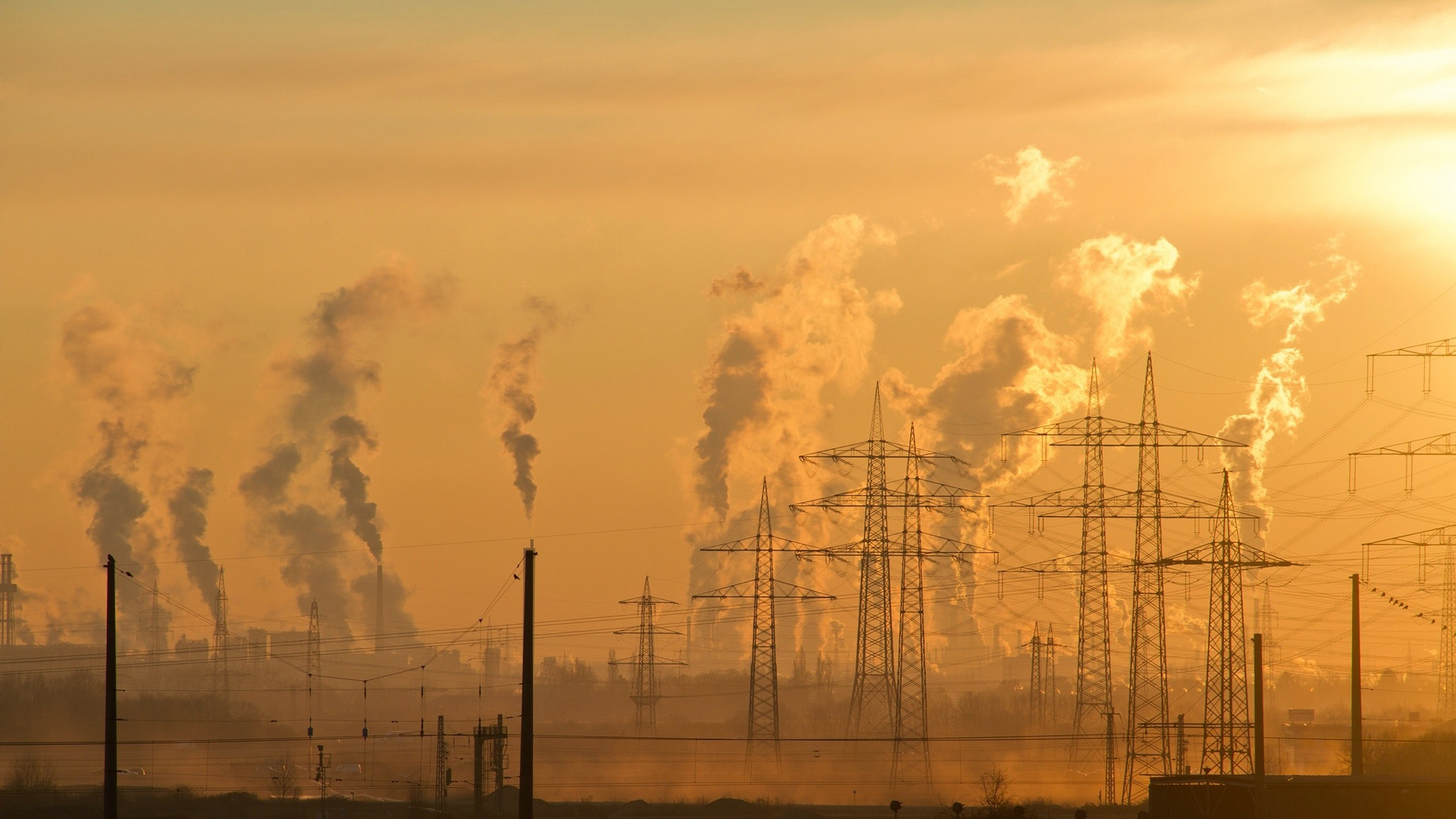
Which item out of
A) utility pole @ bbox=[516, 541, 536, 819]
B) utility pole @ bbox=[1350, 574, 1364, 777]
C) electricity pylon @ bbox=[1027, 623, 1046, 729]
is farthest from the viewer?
electricity pylon @ bbox=[1027, 623, 1046, 729]

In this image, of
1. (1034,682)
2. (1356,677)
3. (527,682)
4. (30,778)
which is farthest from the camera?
(1034,682)

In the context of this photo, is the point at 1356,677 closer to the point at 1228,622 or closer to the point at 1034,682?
the point at 1228,622

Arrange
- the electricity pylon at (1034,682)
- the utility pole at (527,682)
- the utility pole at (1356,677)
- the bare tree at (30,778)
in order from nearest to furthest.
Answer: the utility pole at (527,682) < the utility pole at (1356,677) < the bare tree at (30,778) < the electricity pylon at (1034,682)

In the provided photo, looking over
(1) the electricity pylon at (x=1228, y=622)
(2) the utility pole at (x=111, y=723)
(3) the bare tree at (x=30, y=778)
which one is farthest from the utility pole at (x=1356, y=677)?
(3) the bare tree at (x=30, y=778)

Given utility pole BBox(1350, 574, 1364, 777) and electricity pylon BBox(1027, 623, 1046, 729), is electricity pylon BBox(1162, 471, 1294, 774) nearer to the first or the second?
utility pole BBox(1350, 574, 1364, 777)

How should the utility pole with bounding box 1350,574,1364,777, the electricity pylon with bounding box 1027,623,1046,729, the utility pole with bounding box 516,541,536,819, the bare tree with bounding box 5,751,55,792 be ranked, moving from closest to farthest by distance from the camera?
the utility pole with bounding box 516,541,536,819, the utility pole with bounding box 1350,574,1364,777, the bare tree with bounding box 5,751,55,792, the electricity pylon with bounding box 1027,623,1046,729

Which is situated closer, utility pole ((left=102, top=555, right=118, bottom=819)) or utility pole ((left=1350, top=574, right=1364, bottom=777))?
utility pole ((left=102, top=555, right=118, bottom=819))

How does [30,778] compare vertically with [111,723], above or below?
below

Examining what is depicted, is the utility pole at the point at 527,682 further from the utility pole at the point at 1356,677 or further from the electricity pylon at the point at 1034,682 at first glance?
the electricity pylon at the point at 1034,682

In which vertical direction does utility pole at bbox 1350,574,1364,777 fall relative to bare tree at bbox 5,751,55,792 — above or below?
above

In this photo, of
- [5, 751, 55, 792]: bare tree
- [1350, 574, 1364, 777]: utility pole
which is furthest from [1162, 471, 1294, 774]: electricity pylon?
[5, 751, 55, 792]: bare tree

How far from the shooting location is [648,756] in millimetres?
152750

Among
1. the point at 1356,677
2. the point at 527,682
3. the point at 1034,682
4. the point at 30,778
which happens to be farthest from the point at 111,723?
the point at 1034,682

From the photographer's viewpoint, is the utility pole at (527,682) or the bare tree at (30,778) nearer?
the utility pole at (527,682)
